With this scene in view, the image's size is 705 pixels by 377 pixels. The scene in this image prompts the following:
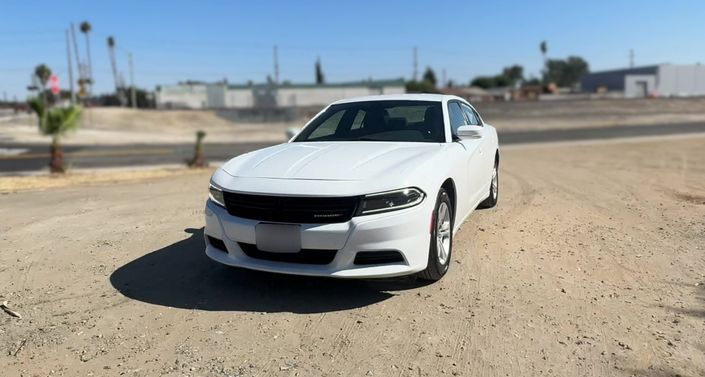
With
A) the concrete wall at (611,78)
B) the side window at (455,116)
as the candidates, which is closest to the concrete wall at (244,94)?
the concrete wall at (611,78)

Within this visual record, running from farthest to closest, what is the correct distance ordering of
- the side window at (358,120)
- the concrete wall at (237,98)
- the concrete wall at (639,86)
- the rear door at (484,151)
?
the concrete wall at (639,86) → the concrete wall at (237,98) → the rear door at (484,151) → the side window at (358,120)

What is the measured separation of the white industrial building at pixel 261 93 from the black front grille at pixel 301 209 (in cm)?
6217

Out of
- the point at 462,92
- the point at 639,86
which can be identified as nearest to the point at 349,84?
the point at 462,92

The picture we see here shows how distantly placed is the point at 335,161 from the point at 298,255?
859mm

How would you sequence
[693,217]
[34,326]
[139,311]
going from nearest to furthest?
1. [34,326]
2. [139,311]
3. [693,217]

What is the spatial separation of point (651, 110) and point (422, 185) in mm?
48042

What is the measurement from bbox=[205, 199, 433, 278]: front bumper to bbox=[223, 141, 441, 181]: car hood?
35cm

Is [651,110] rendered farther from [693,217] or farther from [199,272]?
[199,272]

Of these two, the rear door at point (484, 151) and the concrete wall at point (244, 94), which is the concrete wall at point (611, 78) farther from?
the rear door at point (484, 151)

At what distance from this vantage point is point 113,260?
16.8ft

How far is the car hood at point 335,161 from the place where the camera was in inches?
162

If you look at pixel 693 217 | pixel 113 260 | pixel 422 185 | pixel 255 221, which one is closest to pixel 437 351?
pixel 422 185

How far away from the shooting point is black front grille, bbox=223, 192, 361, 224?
3.83m

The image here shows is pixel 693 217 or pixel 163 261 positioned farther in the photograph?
pixel 693 217
